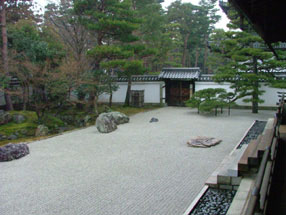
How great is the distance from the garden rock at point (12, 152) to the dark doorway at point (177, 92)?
12403mm

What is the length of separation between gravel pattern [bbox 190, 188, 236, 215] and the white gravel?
229 millimetres

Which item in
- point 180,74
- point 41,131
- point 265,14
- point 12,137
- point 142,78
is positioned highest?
point 265,14

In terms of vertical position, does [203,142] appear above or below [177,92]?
below

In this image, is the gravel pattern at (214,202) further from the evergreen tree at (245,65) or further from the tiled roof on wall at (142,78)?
the tiled roof on wall at (142,78)

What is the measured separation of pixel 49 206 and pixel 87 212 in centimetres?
70

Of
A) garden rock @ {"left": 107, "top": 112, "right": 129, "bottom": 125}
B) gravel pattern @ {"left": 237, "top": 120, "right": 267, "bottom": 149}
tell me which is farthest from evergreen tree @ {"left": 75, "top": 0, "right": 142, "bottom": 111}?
gravel pattern @ {"left": 237, "top": 120, "right": 267, "bottom": 149}

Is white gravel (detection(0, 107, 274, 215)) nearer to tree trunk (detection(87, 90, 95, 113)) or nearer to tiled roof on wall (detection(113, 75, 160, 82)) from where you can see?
tree trunk (detection(87, 90, 95, 113))

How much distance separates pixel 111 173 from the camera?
591 centimetres

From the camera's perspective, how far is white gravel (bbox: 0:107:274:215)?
4395 millimetres

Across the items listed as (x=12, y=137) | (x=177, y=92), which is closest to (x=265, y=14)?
(x=12, y=137)

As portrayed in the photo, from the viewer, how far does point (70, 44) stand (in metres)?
14.6

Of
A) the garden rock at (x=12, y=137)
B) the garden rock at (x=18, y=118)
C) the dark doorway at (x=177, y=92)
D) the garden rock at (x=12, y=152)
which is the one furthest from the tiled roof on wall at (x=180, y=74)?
the garden rock at (x=12, y=152)

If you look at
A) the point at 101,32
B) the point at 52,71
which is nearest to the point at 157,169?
the point at 52,71

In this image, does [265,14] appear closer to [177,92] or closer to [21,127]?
[21,127]
